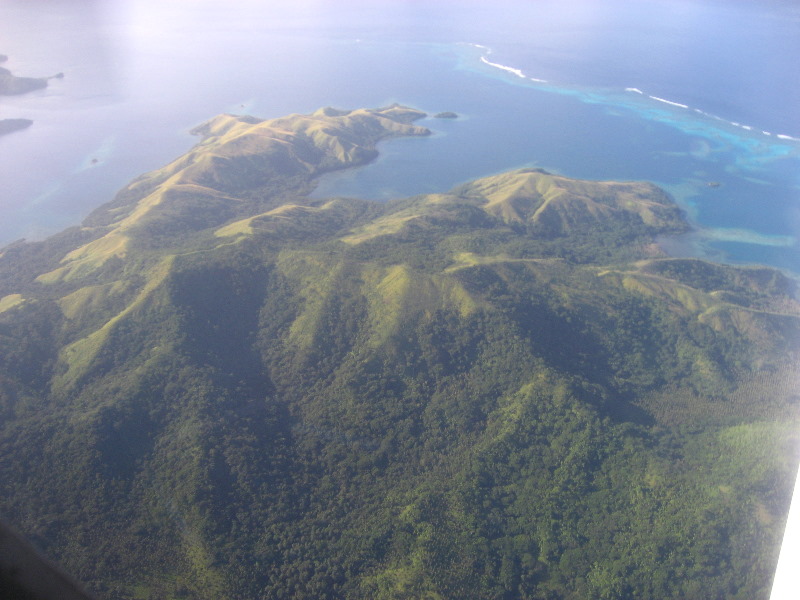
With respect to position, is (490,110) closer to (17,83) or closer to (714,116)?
(714,116)

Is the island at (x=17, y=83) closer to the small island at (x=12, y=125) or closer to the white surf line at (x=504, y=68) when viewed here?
the small island at (x=12, y=125)

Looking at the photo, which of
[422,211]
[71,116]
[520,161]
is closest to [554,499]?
[422,211]

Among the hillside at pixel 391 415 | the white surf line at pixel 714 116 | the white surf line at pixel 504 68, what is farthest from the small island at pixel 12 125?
the white surf line at pixel 714 116

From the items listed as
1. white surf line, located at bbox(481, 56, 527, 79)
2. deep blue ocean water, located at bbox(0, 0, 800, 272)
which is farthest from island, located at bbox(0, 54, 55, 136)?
white surf line, located at bbox(481, 56, 527, 79)

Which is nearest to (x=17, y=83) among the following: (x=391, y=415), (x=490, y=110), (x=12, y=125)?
(x=12, y=125)

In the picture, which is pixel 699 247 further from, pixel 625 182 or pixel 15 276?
pixel 15 276

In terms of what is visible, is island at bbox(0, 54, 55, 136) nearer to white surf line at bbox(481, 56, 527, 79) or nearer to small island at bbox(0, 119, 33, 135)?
small island at bbox(0, 119, 33, 135)
